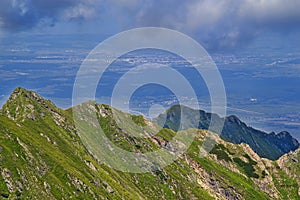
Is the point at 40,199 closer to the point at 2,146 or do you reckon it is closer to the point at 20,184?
the point at 20,184

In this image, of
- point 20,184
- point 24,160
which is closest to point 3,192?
point 20,184

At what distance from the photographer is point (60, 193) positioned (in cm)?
19650

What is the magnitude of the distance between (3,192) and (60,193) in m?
27.7

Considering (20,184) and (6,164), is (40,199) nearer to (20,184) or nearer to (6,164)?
(20,184)

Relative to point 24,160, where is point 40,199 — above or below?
below

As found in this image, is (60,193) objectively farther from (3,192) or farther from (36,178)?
(3,192)

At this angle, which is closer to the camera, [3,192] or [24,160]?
[3,192]

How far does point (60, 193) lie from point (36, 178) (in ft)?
41.1

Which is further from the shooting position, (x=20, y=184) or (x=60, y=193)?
(x=60, y=193)

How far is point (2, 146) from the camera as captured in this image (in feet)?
642

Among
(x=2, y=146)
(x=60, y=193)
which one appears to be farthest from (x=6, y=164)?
(x=60, y=193)

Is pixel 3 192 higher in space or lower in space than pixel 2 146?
lower

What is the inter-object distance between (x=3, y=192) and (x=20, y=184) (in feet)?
29.7

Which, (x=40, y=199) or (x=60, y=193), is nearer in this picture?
(x=40, y=199)
